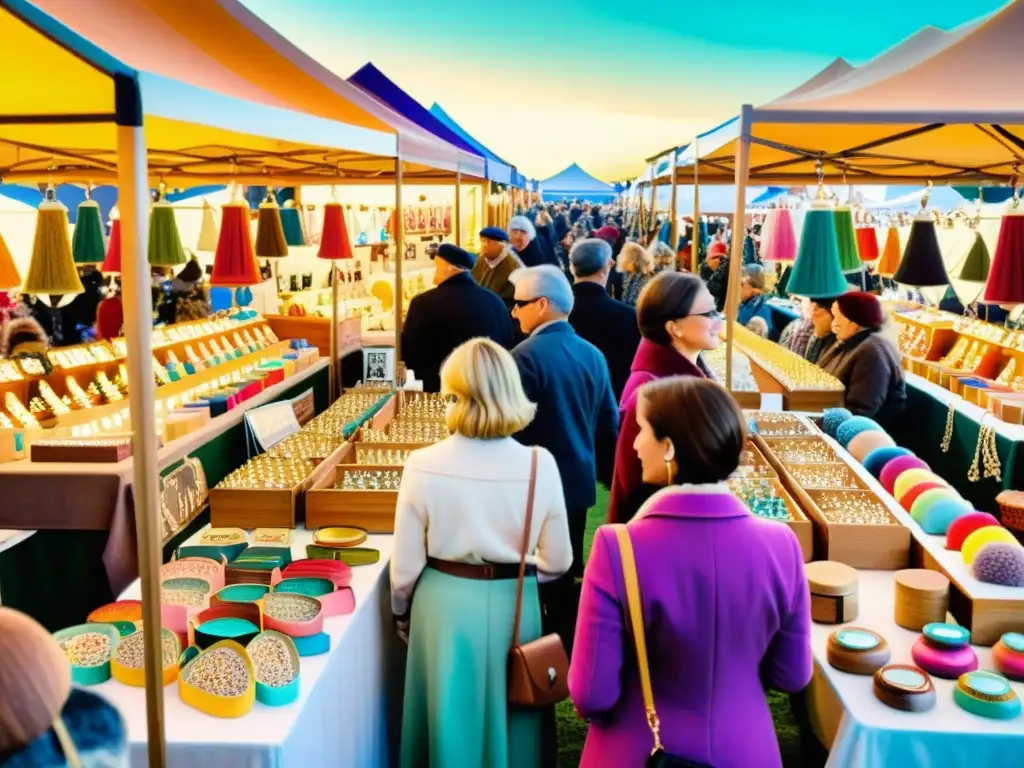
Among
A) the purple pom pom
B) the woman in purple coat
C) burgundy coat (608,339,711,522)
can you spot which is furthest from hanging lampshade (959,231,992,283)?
the woman in purple coat

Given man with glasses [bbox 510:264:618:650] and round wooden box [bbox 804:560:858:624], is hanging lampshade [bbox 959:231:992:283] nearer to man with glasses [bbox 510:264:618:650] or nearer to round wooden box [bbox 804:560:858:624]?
man with glasses [bbox 510:264:618:650]

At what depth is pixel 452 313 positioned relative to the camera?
5.54 m

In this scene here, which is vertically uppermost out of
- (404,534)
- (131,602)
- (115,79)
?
(115,79)

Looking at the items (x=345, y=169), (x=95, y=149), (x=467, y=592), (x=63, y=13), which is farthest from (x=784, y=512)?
(x=345, y=169)

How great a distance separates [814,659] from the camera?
2.53 meters

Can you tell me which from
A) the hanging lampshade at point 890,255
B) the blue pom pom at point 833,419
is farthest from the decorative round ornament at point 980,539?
the hanging lampshade at point 890,255

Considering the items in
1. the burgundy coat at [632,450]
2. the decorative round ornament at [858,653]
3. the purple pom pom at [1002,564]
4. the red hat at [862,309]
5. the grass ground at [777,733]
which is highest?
the red hat at [862,309]

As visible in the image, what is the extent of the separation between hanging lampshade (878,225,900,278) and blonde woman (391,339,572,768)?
662cm

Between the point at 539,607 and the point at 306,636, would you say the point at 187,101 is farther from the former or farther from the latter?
the point at 539,607

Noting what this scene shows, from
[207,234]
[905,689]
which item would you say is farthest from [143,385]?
[207,234]

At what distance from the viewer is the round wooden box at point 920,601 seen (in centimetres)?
267

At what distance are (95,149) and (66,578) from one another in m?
2.12

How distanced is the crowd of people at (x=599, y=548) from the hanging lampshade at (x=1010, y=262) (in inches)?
46.3

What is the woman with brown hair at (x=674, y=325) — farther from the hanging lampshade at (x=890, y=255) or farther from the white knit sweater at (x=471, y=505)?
the hanging lampshade at (x=890, y=255)
